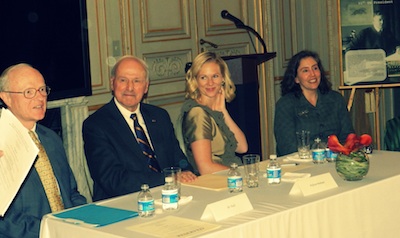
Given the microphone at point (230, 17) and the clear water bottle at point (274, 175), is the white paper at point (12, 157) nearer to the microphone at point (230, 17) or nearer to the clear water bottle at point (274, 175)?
the clear water bottle at point (274, 175)

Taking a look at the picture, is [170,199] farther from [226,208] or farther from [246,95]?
[246,95]

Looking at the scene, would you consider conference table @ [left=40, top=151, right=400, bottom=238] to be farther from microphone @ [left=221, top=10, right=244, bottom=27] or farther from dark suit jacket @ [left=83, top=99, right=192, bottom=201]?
microphone @ [left=221, top=10, right=244, bottom=27]

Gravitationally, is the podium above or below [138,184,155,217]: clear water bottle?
above

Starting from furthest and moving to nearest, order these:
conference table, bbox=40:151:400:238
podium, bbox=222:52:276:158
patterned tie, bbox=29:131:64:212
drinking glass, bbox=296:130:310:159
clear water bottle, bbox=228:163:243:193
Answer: podium, bbox=222:52:276:158 → drinking glass, bbox=296:130:310:159 → patterned tie, bbox=29:131:64:212 → clear water bottle, bbox=228:163:243:193 → conference table, bbox=40:151:400:238

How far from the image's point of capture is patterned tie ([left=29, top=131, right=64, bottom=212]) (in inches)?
150

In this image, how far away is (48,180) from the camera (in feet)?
12.5

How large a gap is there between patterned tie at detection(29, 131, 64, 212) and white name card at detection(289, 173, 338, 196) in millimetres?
1160

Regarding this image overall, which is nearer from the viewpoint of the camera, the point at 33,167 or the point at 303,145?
the point at 33,167

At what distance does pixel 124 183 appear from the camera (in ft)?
13.8

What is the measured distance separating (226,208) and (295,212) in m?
0.32

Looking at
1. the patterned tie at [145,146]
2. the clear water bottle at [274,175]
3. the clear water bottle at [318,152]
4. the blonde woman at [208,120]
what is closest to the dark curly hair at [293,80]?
the blonde woman at [208,120]

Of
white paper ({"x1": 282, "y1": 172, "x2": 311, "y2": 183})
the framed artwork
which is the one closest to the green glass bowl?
white paper ({"x1": 282, "y1": 172, "x2": 311, "y2": 183})

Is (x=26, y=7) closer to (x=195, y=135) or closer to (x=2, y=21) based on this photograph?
(x=2, y=21)

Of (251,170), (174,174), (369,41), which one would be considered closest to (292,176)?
(251,170)
